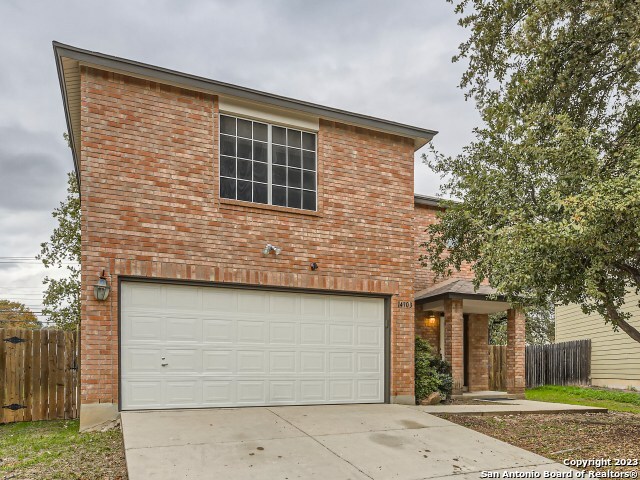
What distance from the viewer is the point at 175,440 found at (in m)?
6.63

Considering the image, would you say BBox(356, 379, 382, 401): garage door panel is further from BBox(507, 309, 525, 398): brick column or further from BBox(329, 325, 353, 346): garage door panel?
BBox(507, 309, 525, 398): brick column

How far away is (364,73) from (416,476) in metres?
11.9

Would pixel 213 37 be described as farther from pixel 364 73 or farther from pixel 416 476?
pixel 416 476

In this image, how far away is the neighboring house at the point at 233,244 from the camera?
838 cm

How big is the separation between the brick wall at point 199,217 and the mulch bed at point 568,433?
2065mm

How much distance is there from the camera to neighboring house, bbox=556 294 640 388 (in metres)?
17.0

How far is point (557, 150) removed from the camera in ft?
24.1

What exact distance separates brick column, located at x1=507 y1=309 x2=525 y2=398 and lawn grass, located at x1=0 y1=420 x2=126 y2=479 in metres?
10.5

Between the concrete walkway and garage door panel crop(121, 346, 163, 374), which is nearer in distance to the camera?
garage door panel crop(121, 346, 163, 374)

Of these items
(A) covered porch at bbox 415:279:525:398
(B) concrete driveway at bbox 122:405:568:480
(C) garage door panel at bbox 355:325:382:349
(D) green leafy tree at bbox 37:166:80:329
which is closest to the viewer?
(B) concrete driveway at bbox 122:405:568:480

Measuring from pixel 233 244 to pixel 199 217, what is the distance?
0.79 m

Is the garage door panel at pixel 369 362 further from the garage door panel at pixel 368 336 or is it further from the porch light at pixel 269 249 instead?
the porch light at pixel 269 249

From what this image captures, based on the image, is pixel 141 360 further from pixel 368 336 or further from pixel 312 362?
pixel 368 336

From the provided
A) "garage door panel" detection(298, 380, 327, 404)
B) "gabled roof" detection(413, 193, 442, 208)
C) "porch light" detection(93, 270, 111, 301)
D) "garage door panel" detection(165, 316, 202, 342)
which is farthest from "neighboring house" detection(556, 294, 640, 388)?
"porch light" detection(93, 270, 111, 301)
